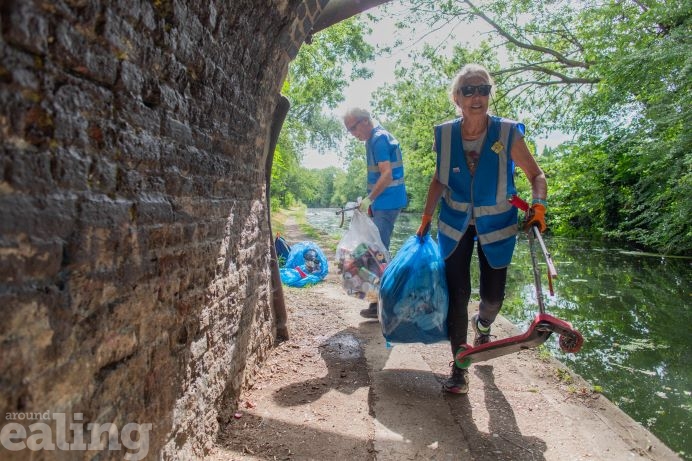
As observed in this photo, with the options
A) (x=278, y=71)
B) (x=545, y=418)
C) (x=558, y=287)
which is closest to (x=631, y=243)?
(x=558, y=287)

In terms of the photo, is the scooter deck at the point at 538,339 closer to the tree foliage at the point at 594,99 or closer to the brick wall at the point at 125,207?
the brick wall at the point at 125,207

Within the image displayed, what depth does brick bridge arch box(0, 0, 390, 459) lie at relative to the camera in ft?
3.38

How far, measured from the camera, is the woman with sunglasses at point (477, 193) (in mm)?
2789

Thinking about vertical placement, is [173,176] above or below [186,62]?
below

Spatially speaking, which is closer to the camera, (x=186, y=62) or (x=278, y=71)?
(x=186, y=62)

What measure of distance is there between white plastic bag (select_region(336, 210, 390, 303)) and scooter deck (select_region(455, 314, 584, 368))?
1.44 m

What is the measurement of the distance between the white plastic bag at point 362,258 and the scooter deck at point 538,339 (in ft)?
4.71

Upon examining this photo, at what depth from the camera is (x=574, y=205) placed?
15.6 meters

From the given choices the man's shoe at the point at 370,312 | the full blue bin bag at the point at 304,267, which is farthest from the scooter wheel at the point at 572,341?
the full blue bin bag at the point at 304,267

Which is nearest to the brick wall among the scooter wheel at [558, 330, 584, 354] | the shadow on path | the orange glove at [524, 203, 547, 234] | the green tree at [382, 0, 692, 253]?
the shadow on path

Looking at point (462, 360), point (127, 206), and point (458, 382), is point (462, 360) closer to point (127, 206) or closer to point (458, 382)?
point (458, 382)

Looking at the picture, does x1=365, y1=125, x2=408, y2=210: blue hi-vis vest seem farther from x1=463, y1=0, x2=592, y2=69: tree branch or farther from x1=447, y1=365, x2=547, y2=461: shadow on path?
x1=463, y1=0, x2=592, y2=69: tree branch

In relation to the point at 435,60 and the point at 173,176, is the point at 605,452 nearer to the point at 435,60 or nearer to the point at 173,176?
the point at 173,176

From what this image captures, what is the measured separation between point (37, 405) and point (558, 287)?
24.6 ft
